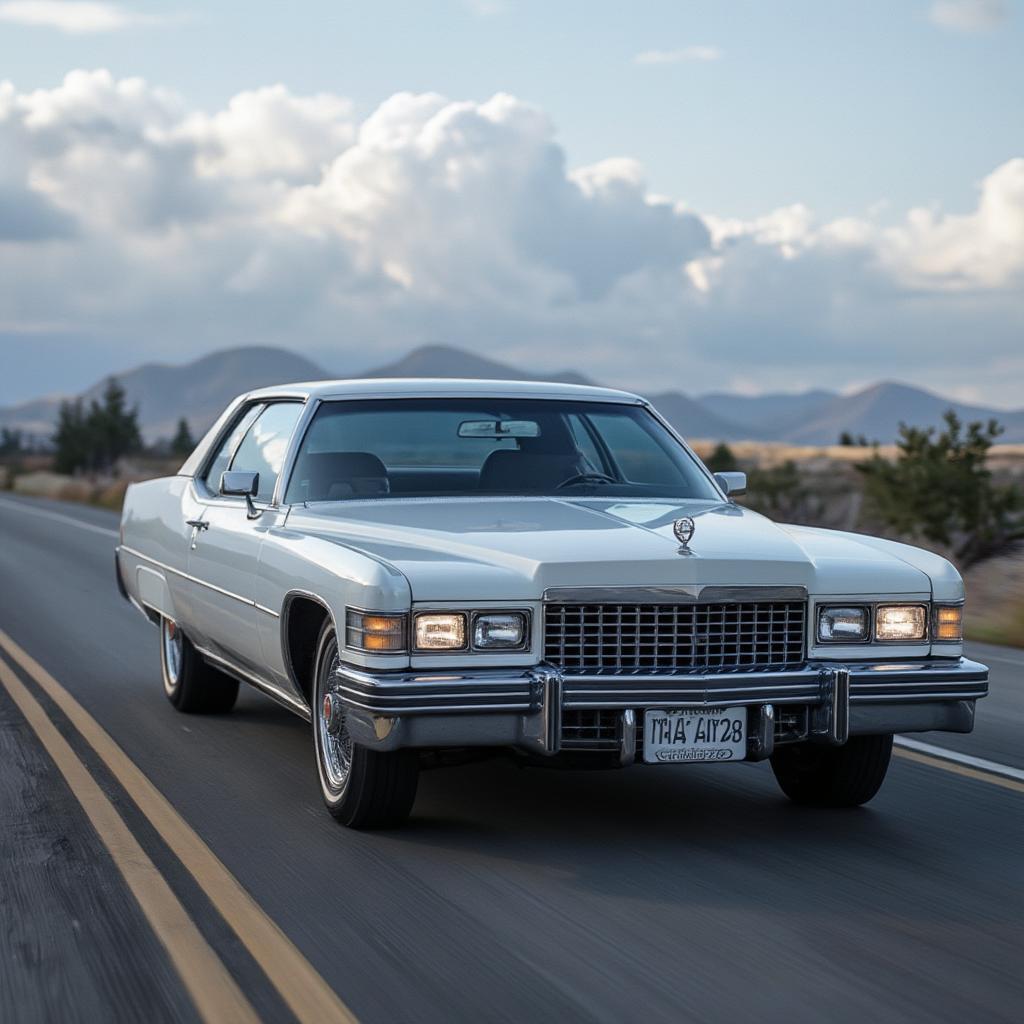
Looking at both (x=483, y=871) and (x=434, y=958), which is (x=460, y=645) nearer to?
(x=483, y=871)

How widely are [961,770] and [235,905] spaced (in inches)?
150

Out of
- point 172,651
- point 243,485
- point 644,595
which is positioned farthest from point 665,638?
point 172,651

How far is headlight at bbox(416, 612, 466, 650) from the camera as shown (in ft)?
18.8

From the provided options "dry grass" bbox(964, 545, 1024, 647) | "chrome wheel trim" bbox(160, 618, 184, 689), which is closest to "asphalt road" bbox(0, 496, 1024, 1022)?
"chrome wheel trim" bbox(160, 618, 184, 689)

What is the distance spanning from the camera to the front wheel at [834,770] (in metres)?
6.59

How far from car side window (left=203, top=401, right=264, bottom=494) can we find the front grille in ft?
10.8

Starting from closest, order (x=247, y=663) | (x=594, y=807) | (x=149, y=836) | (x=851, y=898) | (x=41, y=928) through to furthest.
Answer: (x=41, y=928), (x=851, y=898), (x=149, y=836), (x=594, y=807), (x=247, y=663)

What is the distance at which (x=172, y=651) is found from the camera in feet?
31.0

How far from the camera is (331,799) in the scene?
640 centimetres

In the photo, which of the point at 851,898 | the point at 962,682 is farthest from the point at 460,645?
the point at 962,682

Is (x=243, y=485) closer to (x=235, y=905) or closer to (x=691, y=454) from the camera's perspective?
(x=691, y=454)

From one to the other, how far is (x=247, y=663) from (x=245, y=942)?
2829 mm

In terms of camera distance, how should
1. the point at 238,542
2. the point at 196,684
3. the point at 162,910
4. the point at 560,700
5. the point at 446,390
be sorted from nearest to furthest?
1. the point at 162,910
2. the point at 560,700
3. the point at 238,542
4. the point at 446,390
5. the point at 196,684

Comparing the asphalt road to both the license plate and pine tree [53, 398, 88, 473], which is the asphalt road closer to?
the license plate
